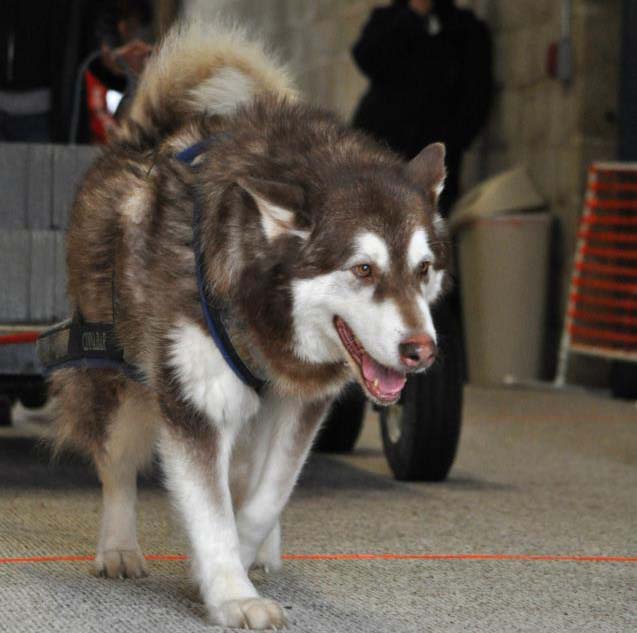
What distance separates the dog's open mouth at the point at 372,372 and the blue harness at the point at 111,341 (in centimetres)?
27

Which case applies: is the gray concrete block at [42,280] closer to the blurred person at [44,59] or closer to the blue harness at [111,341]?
the blue harness at [111,341]

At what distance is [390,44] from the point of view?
9797 mm

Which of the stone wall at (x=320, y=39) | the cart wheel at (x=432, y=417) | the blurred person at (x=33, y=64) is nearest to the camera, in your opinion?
the cart wheel at (x=432, y=417)

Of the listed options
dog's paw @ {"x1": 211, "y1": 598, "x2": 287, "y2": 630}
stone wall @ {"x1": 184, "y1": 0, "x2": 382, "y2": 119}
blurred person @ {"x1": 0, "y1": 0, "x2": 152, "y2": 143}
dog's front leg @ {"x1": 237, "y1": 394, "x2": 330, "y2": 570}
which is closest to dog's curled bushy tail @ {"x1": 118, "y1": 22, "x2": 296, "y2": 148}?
dog's front leg @ {"x1": 237, "y1": 394, "x2": 330, "y2": 570}

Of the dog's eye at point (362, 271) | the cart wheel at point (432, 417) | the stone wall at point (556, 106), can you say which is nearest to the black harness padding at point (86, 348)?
the dog's eye at point (362, 271)

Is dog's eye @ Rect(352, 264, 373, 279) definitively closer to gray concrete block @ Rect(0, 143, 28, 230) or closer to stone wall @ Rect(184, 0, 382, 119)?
gray concrete block @ Rect(0, 143, 28, 230)

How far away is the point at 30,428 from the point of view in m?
7.20

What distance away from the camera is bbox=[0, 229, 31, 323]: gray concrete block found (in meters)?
4.99

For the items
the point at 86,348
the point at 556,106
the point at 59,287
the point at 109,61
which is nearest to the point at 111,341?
the point at 86,348

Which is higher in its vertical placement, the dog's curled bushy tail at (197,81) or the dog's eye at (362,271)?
the dog's curled bushy tail at (197,81)

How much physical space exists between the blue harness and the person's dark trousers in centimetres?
195

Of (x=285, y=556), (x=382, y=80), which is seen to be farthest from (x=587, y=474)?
(x=382, y=80)

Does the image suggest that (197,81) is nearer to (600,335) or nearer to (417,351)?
(417,351)

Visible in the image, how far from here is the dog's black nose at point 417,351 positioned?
3162 mm
